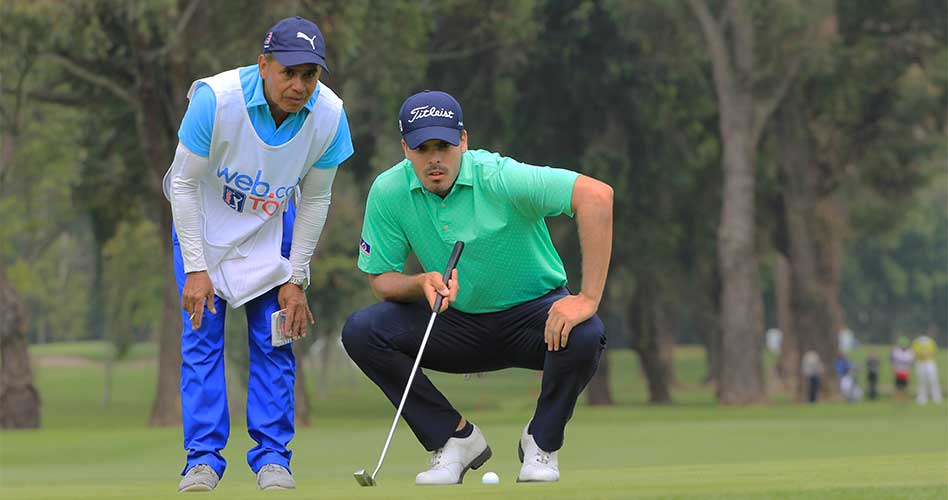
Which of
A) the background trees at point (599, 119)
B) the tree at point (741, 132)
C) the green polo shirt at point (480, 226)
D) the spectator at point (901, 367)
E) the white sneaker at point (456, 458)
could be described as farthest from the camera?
the spectator at point (901, 367)

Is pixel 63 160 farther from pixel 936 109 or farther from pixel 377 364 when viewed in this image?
pixel 377 364

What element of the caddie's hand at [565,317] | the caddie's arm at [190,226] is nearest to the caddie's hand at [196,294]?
the caddie's arm at [190,226]

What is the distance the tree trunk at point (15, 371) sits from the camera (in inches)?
1101

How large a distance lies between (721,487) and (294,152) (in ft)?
7.61

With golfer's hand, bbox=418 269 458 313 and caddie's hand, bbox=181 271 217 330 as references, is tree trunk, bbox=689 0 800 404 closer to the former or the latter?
golfer's hand, bbox=418 269 458 313

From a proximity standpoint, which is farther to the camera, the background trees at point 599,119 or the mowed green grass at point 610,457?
the background trees at point 599,119

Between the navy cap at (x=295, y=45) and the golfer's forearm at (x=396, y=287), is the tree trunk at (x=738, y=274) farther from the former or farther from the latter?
the navy cap at (x=295, y=45)

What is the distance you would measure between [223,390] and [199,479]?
0.60 m

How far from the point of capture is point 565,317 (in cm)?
700

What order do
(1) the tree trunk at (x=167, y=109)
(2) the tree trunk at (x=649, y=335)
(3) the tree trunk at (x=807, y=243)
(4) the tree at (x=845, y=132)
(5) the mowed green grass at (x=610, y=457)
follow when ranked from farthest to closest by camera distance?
(2) the tree trunk at (x=649, y=335)
(3) the tree trunk at (x=807, y=243)
(4) the tree at (x=845, y=132)
(1) the tree trunk at (x=167, y=109)
(5) the mowed green grass at (x=610, y=457)

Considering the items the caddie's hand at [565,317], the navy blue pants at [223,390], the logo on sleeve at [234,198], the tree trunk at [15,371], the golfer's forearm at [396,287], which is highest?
the logo on sleeve at [234,198]

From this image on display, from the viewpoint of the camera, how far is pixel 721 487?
6.29 meters

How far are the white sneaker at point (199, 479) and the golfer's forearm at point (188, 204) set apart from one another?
2.80 feet

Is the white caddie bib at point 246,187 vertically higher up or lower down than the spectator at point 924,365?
higher up
